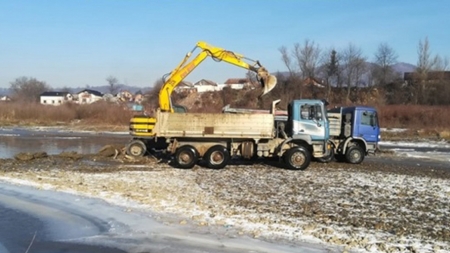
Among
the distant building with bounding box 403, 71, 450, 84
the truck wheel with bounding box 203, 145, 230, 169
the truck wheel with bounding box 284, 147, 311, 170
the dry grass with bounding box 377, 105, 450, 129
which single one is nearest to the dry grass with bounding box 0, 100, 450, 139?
the dry grass with bounding box 377, 105, 450, 129

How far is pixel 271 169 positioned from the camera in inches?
733

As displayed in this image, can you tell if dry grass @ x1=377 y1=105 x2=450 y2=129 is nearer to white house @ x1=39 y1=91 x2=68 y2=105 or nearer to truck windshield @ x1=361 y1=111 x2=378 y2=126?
truck windshield @ x1=361 y1=111 x2=378 y2=126

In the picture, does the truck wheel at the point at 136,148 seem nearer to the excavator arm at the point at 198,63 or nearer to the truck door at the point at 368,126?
the excavator arm at the point at 198,63

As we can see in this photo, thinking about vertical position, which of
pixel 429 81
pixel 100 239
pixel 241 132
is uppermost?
pixel 429 81

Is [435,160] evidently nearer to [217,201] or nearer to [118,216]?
[217,201]

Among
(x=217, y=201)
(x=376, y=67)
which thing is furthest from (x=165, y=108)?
(x=376, y=67)

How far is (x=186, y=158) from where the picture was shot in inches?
729

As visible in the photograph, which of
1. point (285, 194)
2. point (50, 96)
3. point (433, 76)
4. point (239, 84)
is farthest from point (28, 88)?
point (285, 194)

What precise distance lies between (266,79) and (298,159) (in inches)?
155

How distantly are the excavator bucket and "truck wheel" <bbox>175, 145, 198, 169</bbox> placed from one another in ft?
14.1

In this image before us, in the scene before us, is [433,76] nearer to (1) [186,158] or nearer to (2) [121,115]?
(2) [121,115]

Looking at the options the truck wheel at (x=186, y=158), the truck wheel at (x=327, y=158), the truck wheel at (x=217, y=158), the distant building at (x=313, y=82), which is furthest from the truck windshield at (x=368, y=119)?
the distant building at (x=313, y=82)

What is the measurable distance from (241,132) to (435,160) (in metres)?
10.9

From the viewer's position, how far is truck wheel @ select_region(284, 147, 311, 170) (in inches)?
722
